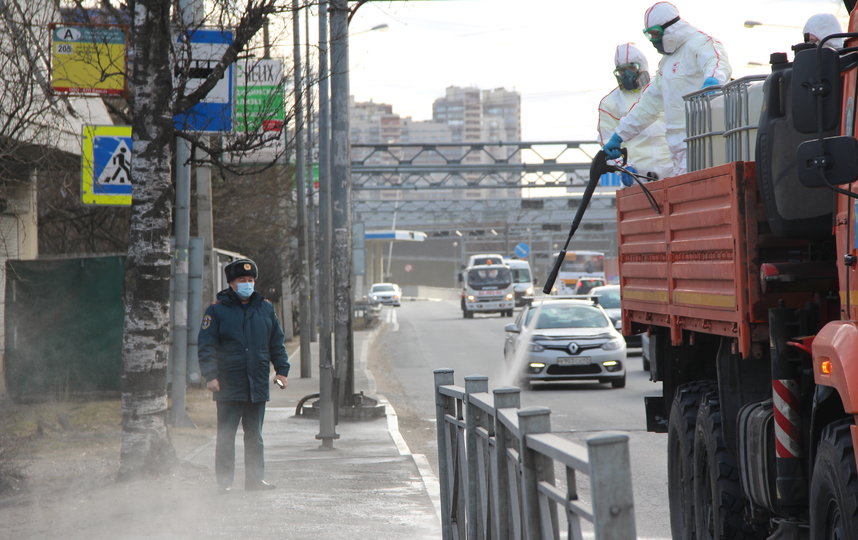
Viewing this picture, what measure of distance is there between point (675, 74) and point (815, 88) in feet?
13.0

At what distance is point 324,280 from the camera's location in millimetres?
17531

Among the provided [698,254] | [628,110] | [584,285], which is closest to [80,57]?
[628,110]

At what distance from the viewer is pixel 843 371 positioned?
441cm

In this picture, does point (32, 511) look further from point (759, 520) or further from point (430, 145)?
point (430, 145)

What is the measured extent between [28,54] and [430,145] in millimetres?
44598

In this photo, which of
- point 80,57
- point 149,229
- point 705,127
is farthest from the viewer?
point 80,57

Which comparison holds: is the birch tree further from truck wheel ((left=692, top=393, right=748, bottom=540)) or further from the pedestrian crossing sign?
truck wheel ((left=692, top=393, right=748, bottom=540))

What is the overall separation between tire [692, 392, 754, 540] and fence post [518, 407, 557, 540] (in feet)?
7.59

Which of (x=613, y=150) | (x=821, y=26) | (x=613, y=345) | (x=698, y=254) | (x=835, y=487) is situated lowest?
(x=613, y=345)

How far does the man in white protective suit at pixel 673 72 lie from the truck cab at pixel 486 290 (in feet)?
165

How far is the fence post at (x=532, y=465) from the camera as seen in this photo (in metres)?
4.09

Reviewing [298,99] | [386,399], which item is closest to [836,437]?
[298,99]

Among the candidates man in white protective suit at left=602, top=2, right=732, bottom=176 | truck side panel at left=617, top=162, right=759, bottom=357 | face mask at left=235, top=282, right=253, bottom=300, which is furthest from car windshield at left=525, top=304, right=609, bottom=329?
truck side panel at left=617, top=162, right=759, bottom=357

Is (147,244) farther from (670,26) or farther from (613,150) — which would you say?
(670,26)
